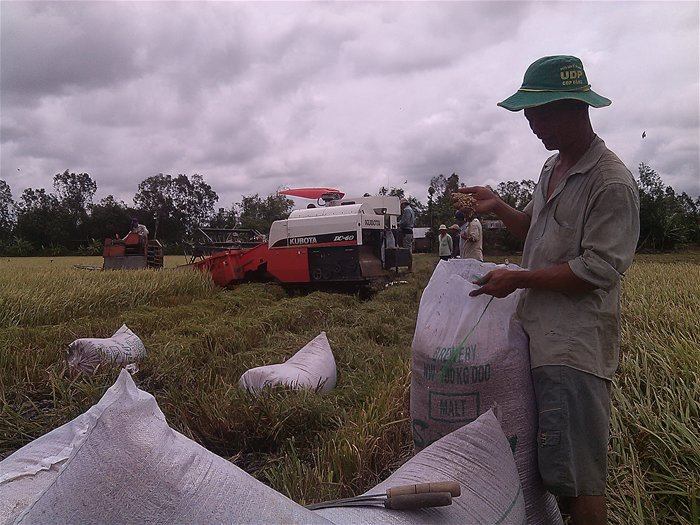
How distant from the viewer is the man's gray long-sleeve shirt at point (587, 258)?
149cm

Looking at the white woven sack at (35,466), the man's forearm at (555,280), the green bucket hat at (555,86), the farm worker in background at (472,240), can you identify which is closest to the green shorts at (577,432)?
the man's forearm at (555,280)

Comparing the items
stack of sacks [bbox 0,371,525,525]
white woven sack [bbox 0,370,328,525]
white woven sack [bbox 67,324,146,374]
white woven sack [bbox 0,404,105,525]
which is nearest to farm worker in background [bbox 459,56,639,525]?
stack of sacks [bbox 0,371,525,525]

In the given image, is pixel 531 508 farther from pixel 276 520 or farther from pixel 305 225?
pixel 305 225

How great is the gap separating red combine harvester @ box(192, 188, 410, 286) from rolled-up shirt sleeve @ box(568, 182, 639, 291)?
675cm

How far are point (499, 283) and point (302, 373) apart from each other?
1.94 meters

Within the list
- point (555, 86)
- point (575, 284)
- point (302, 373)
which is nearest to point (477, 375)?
point (575, 284)

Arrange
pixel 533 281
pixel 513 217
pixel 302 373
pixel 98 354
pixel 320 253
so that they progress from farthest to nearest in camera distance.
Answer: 1. pixel 320 253
2. pixel 98 354
3. pixel 302 373
4. pixel 513 217
5. pixel 533 281

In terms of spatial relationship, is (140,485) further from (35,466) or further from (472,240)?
(472,240)

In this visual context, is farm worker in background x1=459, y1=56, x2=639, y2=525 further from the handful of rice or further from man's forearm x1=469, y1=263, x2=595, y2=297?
the handful of rice

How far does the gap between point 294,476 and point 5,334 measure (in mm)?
3930

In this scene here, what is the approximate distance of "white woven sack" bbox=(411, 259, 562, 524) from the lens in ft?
5.36

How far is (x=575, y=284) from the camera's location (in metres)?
1.51

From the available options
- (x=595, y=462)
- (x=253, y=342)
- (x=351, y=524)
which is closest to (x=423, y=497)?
(x=351, y=524)

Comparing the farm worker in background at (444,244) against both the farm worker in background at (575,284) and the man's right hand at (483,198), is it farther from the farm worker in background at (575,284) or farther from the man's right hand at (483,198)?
the farm worker in background at (575,284)
